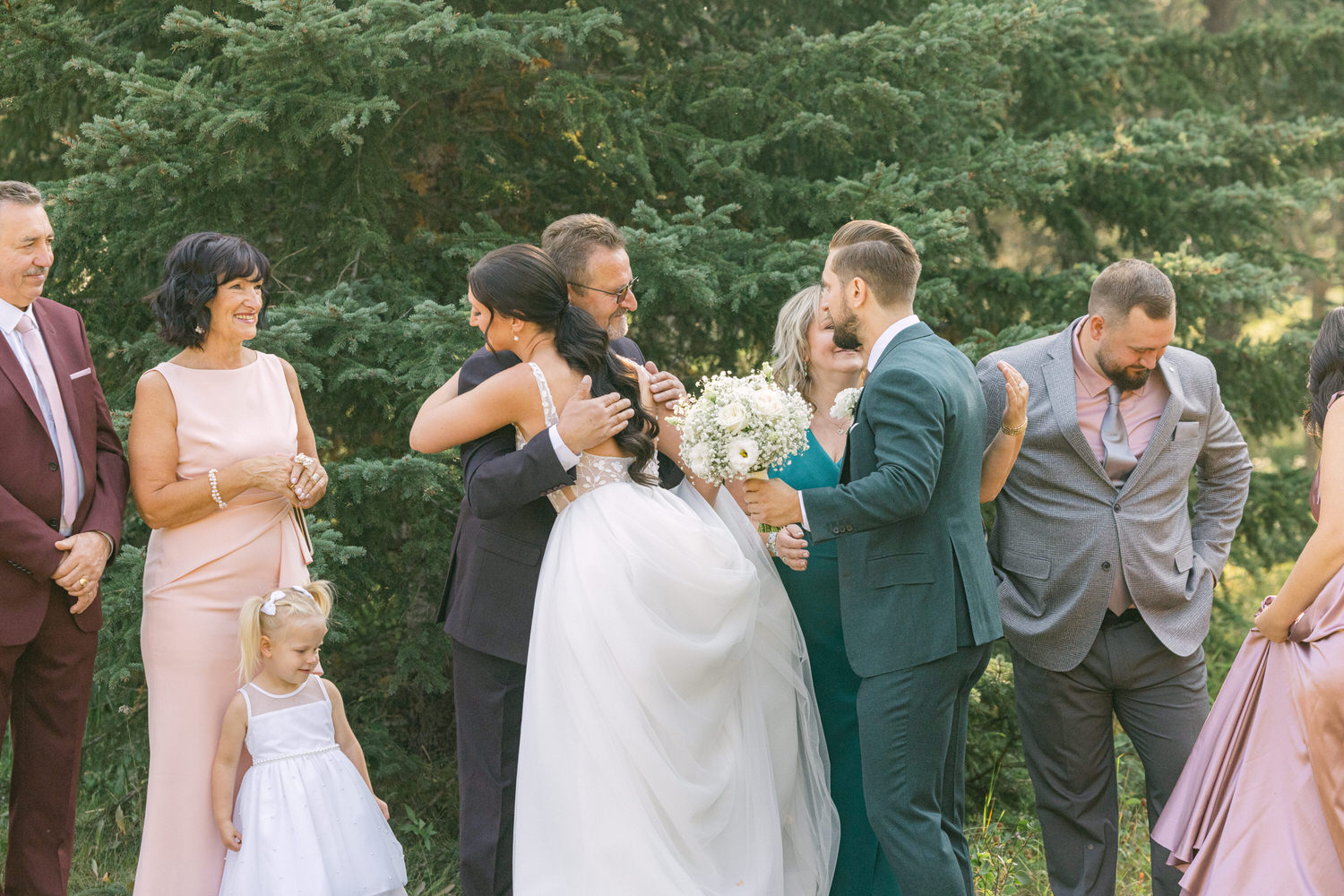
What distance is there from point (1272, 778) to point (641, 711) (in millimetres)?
2029

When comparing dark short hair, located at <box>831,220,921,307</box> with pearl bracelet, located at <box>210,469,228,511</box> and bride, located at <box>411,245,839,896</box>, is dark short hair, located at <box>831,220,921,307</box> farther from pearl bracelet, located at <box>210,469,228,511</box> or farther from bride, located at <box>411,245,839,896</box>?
pearl bracelet, located at <box>210,469,228,511</box>

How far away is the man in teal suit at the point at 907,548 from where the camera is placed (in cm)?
340

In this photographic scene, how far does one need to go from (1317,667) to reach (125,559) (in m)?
4.22

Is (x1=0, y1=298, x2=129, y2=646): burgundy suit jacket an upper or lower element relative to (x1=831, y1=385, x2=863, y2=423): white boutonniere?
lower

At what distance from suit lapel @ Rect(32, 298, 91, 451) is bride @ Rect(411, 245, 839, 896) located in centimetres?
120

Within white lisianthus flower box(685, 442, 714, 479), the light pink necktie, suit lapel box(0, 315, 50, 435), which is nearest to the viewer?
white lisianthus flower box(685, 442, 714, 479)

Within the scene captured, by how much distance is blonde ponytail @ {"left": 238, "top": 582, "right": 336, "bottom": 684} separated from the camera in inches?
148

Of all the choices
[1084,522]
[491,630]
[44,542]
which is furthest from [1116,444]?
[44,542]

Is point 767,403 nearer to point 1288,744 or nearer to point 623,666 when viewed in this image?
point 623,666

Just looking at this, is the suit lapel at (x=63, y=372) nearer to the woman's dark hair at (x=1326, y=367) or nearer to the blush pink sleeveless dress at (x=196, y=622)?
the blush pink sleeveless dress at (x=196, y=622)

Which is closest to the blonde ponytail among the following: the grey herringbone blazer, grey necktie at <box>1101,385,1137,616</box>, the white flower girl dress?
the white flower girl dress

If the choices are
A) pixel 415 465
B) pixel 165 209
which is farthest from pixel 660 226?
pixel 165 209

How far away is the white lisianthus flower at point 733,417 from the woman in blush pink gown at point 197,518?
1.49 m

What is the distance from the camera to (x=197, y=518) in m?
3.83
